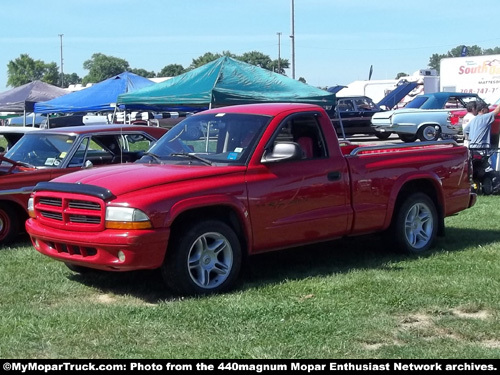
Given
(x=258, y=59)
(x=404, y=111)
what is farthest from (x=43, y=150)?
(x=258, y=59)

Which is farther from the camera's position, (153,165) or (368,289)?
(153,165)

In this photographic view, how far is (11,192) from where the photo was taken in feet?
30.0

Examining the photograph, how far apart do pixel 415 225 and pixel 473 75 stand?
94.1ft

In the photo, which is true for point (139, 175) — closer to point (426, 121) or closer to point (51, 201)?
point (51, 201)

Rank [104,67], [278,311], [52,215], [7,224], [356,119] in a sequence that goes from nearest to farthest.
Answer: [278,311] → [52,215] → [7,224] → [356,119] → [104,67]

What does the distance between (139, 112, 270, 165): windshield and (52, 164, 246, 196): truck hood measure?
0.22m

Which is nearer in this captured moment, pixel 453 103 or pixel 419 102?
pixel 453 103

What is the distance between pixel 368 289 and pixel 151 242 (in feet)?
6.60

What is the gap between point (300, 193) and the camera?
7.17m

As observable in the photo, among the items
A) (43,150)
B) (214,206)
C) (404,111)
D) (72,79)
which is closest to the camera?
(214,206)

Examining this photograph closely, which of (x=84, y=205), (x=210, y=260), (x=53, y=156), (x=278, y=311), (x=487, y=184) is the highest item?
(x=53, y=156)

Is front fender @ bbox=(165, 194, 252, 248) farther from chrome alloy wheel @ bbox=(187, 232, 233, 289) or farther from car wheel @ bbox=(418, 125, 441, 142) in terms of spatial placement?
car wheel @ bbox=(418, 125, 441, 142)
